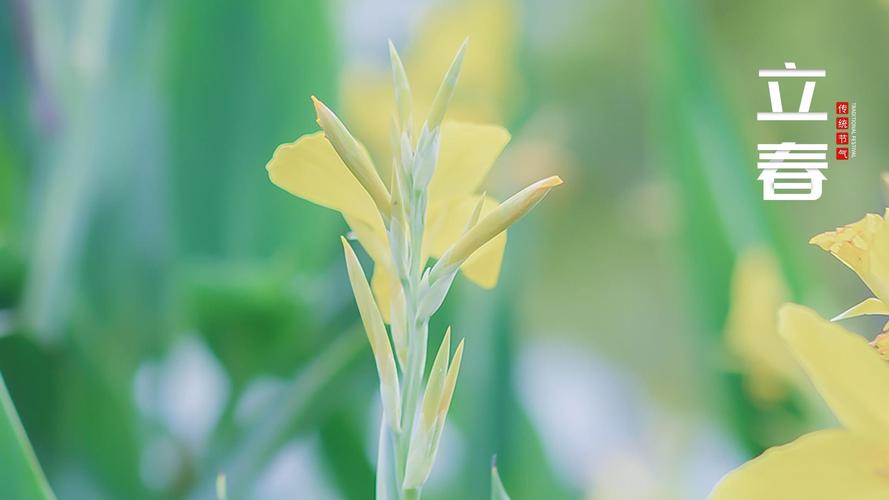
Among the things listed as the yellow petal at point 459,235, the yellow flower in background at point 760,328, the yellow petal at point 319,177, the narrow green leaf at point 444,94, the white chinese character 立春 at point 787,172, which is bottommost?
the yellow flower in background at point 760,328

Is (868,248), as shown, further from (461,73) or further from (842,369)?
(461,73)

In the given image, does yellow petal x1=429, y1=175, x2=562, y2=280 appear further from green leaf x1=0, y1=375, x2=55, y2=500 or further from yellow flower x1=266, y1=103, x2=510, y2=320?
green leaf x1=0, y1=375, x2=55, y2=500

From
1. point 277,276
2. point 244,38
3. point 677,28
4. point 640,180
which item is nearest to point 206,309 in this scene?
point 277,276

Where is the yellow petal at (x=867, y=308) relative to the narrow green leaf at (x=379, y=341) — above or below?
below

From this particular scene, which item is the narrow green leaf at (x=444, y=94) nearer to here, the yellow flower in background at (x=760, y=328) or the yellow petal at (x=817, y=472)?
the yellow petal at (x=817, y=472)

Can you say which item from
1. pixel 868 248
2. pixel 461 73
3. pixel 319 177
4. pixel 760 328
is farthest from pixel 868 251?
pixel 461 73

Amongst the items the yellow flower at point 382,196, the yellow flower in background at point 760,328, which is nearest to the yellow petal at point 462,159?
the yellow flower at point 382,196

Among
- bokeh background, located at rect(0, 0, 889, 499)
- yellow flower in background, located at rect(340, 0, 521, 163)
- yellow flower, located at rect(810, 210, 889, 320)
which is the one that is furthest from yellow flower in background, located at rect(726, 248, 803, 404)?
yellow flower, located at rect(810, 210, 889, 320)

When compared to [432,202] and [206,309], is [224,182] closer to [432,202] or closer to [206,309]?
[206,309]
